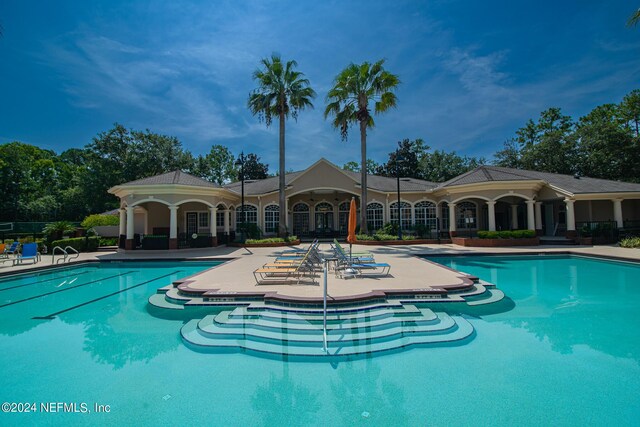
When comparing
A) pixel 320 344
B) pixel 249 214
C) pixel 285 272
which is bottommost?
pixel 320 344

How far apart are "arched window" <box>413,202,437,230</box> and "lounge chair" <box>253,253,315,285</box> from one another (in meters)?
18.7

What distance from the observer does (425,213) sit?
1049 inches

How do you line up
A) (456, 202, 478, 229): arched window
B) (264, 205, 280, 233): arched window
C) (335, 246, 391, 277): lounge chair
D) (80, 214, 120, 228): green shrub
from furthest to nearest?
1. (456, 202, 478, 229): arched window
2. (264, 205, 280, 233): arched window
3. (80, 214, 120, 228): green shrub
4. (335, 246, 391, 277): lounge chair

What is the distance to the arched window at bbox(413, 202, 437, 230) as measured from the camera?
26531mm

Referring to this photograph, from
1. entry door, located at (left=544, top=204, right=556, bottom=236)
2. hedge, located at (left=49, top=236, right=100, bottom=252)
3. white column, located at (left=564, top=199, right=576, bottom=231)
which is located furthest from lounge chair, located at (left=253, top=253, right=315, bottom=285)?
entry door, located at (left=544, top=204, right=556, bottom=236)

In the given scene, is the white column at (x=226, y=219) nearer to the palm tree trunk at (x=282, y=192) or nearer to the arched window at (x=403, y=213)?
the palm tree trunk at (x=282, y=192)

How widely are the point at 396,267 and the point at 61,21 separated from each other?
55.3ft

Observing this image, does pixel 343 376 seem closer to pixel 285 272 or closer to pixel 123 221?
pixel 285 272

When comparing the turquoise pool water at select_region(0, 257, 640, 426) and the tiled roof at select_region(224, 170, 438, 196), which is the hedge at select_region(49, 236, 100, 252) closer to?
the tiled roof at select_region(224, 170, 438, 196)

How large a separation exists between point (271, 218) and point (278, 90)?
1043 cm

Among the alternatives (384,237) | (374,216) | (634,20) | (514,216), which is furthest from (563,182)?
(384,237)

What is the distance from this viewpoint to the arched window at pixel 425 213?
2653cm

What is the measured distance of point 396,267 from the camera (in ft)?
38.8

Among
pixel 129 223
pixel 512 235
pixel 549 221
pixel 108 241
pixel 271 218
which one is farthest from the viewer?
pixel 271 218
